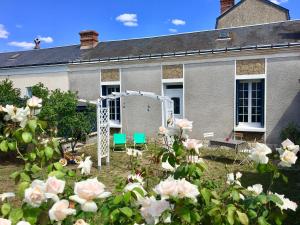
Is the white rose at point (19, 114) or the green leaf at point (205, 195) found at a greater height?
the white rose at point (19, 114)

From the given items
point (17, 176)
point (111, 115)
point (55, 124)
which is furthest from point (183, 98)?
point (17, 176)

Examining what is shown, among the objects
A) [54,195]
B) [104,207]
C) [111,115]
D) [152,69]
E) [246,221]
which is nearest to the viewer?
[54,195]

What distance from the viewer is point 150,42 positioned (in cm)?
1691

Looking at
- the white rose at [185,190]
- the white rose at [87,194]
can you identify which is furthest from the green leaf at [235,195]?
the white rose at [87,194]

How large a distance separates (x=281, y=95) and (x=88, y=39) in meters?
11.5

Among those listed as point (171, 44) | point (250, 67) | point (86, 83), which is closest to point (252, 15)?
point (171, 44)

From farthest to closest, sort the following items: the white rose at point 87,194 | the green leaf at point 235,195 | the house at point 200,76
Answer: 1. the house at point 200,76
2. the green leaf at point 235,195
3. the white rose at point 87,194

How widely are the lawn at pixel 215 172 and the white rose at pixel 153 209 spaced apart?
162 inches

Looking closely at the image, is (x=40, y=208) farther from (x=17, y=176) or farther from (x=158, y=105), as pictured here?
(x=158, y=105)

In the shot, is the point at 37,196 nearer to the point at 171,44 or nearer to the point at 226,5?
the point at 171,44

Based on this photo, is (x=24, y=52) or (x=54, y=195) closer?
(x=54, y=195)

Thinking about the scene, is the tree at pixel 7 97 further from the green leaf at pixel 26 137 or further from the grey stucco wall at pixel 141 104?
the green leaf at pixel 26 137

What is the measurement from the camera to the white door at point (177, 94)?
1457 centimetres

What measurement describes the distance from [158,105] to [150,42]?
409 centimetres
